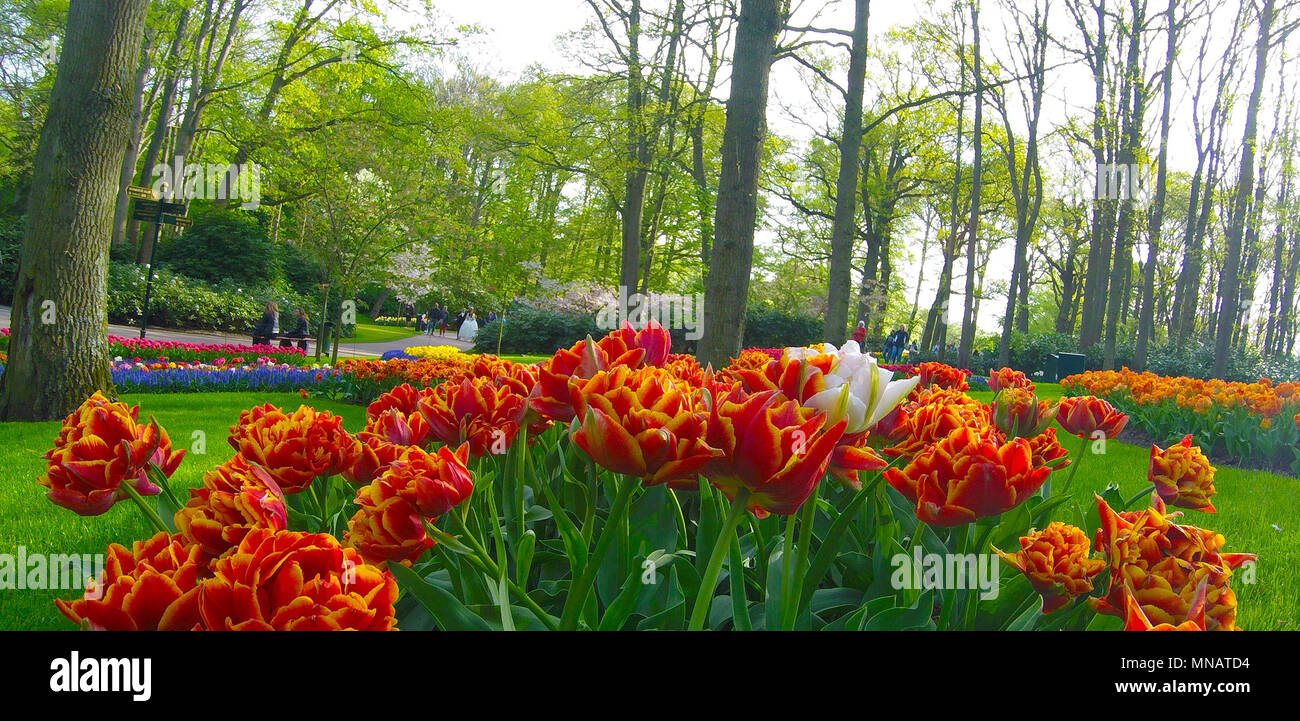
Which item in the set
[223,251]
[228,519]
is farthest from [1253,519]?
[223,251]

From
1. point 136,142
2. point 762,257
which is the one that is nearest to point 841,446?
point 136,142

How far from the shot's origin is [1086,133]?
61.7 ft

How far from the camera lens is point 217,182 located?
23375 mm

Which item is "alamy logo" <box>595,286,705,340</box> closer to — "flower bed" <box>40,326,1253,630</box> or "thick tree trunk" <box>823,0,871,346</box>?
"thick tree trunk" <box>823,0,871,346</box>

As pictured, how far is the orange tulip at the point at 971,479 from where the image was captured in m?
1.11

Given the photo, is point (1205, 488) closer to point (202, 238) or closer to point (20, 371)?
point (20, 371)

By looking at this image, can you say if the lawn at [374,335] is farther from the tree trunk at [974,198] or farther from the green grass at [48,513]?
the green grass at [48,513]

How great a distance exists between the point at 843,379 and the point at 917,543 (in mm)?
555

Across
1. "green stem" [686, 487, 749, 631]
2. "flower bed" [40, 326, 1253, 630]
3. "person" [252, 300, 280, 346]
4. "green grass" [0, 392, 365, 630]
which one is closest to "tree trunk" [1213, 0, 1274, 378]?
"green grass" [0, 392, 365, 630]

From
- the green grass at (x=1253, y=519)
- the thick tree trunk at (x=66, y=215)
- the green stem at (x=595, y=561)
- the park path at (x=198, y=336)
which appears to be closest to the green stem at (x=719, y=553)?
the green stem at (x=595, y=561)

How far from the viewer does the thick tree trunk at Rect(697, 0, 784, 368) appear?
20.4 ft

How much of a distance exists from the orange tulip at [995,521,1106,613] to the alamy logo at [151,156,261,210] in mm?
23543

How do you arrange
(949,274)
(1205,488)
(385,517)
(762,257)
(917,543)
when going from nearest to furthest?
(385,517) → (917,543) → (1205,488) → (949,274) → (762,257)
